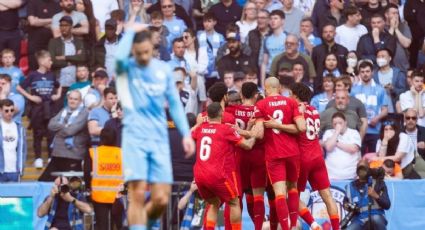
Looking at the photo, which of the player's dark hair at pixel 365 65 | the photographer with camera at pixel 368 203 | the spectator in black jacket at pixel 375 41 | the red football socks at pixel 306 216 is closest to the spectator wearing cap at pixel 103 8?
the spectator in black jacket at pixel 375 41

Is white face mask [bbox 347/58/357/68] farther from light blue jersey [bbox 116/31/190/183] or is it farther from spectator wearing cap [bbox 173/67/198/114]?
light blue jersey [bbox 116/31/190/183]

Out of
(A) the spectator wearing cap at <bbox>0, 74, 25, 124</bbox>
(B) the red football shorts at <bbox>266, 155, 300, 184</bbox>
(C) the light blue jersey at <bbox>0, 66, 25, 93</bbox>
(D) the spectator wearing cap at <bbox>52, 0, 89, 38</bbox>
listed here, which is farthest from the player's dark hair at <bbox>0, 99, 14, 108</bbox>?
(B) the red football shorts at <bbox>266, 155, 300, 184</bbox>

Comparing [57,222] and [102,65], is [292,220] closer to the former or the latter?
[57,222]

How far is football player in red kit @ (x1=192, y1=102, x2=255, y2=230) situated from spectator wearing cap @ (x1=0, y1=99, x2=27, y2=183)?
6.39 meters

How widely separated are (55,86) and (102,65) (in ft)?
4.23

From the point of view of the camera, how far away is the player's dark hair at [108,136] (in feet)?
81.3

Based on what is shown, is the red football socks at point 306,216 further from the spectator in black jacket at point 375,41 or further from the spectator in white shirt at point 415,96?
the spectator in black jacket at point 375,41

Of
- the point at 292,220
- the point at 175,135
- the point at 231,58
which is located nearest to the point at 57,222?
the point at 175,135

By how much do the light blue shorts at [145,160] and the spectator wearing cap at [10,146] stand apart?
1025 centimetres

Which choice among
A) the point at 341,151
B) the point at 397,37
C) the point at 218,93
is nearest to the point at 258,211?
the point at 218,93

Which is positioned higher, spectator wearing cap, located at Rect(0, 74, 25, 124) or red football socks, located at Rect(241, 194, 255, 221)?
spectator wearing cap, located at Rect(0, 74, 25, 124)

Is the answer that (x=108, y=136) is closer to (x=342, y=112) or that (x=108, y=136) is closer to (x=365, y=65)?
(x=342, y=112)

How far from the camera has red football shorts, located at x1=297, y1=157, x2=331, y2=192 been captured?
71.8 feet

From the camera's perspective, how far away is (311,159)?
71.6 feet
